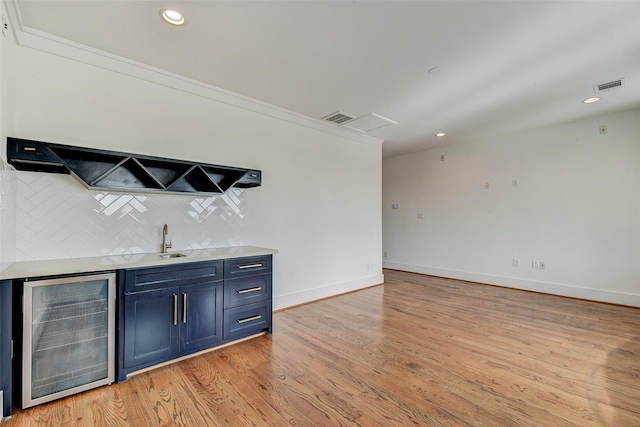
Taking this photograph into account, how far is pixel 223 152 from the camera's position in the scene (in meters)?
3.36

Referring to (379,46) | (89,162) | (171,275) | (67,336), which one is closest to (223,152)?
(89,162)

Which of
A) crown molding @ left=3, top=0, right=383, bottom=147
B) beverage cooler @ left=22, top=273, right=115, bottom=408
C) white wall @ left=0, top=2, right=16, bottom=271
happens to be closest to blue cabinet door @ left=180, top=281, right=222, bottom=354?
beverage cooler @ left=22, top=273, right=115, bottom=408

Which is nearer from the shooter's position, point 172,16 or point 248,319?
point 172,16

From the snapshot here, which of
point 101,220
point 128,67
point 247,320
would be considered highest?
point 128,67

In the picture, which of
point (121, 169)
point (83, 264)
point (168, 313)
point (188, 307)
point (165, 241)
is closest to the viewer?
point (83, 264)

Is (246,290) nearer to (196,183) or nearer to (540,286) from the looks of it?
(196,183)

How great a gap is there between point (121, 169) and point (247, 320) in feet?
6.18

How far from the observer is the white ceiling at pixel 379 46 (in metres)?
2.06

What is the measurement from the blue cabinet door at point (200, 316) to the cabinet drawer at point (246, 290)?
3.5 inches

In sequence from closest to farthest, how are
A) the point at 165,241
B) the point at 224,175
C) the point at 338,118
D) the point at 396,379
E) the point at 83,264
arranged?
the point at 83,264 < the point at 396,379 < the point at 165,241 < the point at 224,175 < the point at 338,118

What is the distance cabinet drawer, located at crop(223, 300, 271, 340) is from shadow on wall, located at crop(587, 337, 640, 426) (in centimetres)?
264

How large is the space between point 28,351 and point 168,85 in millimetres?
2499

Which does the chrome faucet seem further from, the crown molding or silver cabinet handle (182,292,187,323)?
the crown molding

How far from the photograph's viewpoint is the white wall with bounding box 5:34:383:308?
91.8 inches
